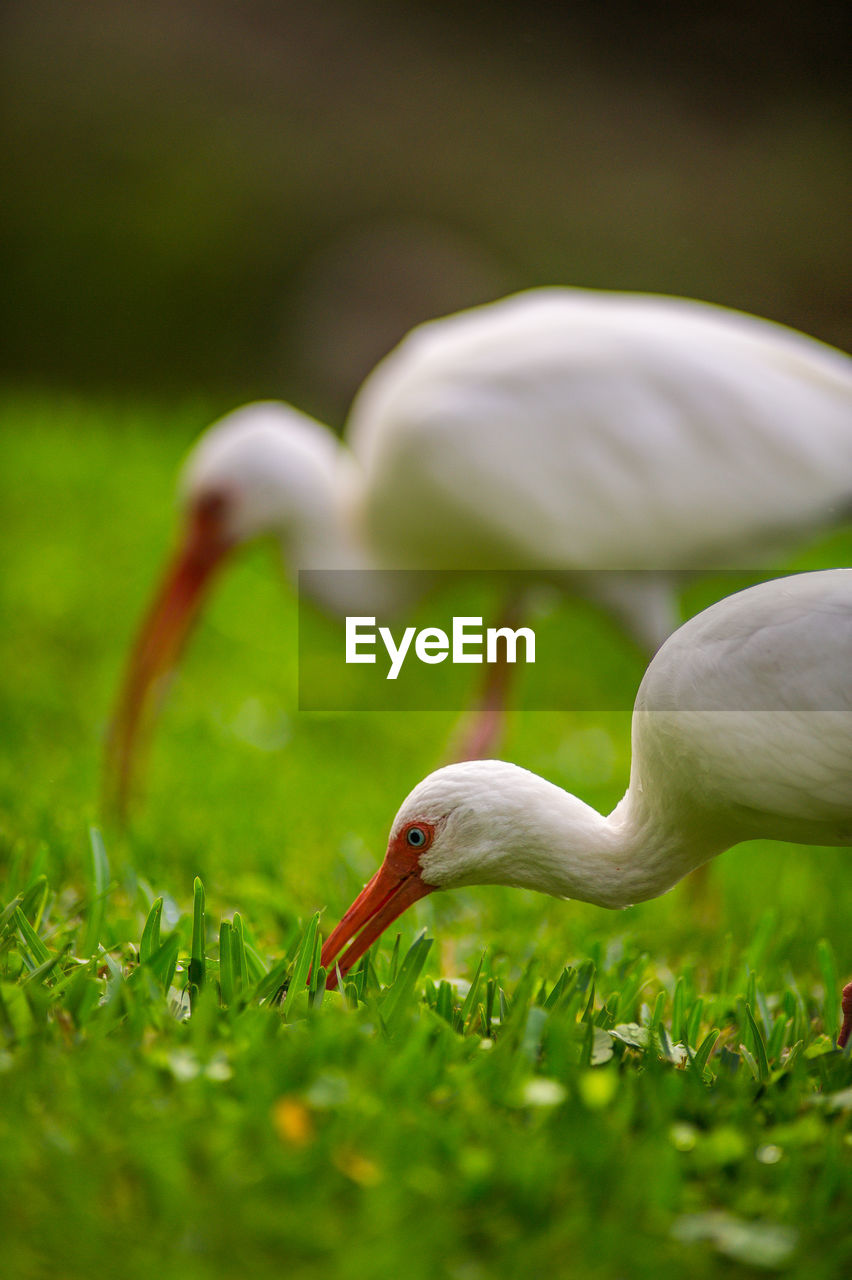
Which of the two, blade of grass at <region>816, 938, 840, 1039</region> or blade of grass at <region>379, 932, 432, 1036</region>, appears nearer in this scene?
blade of grass at <region>379, 932, 432, 1036</region>

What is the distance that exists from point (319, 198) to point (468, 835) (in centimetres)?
1141

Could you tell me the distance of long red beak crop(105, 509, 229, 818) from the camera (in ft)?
18.1

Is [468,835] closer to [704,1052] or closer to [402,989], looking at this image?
[402,989]

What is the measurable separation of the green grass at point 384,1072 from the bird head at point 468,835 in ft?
0.62

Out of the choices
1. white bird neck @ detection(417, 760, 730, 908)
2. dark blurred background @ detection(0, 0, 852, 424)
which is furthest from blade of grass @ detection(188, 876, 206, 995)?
dark blurred background @ detection(0, 0, 852, 424)

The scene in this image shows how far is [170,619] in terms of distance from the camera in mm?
5820

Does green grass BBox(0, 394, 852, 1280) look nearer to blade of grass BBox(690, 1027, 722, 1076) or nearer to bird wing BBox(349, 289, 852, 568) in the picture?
blade of grass BBox(690, 1027, 722, 1076)

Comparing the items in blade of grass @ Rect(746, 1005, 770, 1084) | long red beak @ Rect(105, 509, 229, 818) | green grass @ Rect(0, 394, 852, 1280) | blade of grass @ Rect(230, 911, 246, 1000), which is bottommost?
blade of grass @ Rect(746, 1005, 770, 1084)

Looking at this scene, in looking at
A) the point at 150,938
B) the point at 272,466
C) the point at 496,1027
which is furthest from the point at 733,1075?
the point at 272,466

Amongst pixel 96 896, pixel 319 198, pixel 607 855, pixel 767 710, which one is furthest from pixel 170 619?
pixel 319 198

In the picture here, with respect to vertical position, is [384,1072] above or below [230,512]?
below

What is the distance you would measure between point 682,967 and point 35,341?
427 inches

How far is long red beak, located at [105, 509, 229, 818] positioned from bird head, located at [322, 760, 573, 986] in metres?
2.82

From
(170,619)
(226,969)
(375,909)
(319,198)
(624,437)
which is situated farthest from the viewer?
(319,198)
